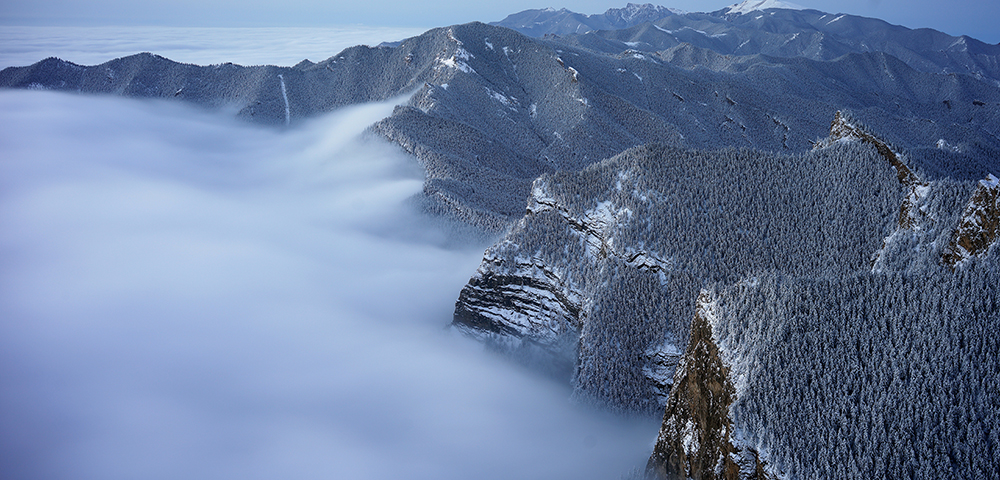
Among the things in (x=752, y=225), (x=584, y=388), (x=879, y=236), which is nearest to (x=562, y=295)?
(x=584, y=388)

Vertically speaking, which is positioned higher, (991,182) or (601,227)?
(601,227)

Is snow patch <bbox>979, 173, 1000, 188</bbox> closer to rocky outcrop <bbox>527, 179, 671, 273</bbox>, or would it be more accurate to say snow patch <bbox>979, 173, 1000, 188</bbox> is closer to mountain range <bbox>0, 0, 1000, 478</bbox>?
mountain range <bbox>0, 0, 1000, 478</bbox>

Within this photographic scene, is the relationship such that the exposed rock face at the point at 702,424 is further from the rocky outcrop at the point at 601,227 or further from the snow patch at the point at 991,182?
the snow patch at the point at 991,182

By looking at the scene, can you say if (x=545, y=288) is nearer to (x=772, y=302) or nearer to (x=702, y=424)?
(x=702, y=424)

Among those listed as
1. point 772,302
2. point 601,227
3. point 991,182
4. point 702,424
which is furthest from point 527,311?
point 991,182

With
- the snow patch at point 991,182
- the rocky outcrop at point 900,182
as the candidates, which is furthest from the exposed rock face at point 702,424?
the rocky outcrop at point 900,182

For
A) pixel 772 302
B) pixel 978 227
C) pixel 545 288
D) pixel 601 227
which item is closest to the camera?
pixel 772 302

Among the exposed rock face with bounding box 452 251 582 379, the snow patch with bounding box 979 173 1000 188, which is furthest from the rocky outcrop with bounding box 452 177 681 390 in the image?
the snow patch with bounding box 979 173 1000 188

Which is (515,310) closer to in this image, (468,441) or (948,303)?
(468,441)
